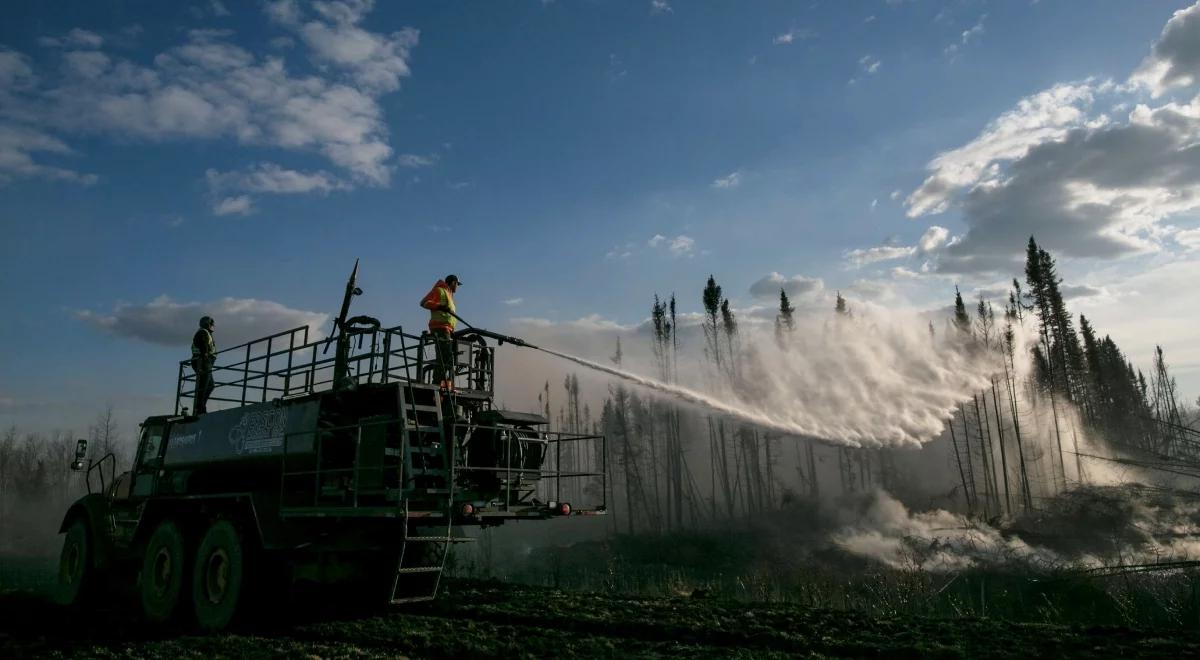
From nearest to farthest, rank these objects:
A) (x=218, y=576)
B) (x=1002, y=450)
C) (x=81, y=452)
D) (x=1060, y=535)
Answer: (x=218, y=576)
(x=81, y=452)
(x=1060, y=535)
(x=1002, y=450)

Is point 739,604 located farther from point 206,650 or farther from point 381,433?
point 206,650

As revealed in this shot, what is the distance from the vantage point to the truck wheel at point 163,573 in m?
12.6

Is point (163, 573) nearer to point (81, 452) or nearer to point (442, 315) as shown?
point (81, 452)

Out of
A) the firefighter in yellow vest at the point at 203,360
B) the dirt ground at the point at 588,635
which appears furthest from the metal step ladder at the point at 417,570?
the firefighter in yellow vest at the point at 203,360

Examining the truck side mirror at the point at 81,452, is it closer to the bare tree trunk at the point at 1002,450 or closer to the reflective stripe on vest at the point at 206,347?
the reflective stripe on vest at the point at 206,347

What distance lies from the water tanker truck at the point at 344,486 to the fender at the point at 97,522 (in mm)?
1032

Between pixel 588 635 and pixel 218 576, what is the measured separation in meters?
6.40

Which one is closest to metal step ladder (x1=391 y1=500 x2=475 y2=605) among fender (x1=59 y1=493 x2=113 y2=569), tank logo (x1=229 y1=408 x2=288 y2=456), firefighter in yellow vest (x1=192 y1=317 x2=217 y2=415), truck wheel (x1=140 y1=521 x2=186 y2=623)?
tank logo (x1=229 y1=408 x2=288 y2=456)

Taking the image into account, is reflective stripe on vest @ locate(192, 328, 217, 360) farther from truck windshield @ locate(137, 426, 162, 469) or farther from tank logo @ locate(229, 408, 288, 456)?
tank logo @ locate(229, 408, 288, 456)

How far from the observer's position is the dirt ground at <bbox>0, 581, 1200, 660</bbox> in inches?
343

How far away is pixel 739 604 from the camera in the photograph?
12109mm

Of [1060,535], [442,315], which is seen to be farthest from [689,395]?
[1060,535]

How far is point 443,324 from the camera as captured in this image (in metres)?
12.9

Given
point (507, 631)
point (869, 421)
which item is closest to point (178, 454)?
point (507, 631)
